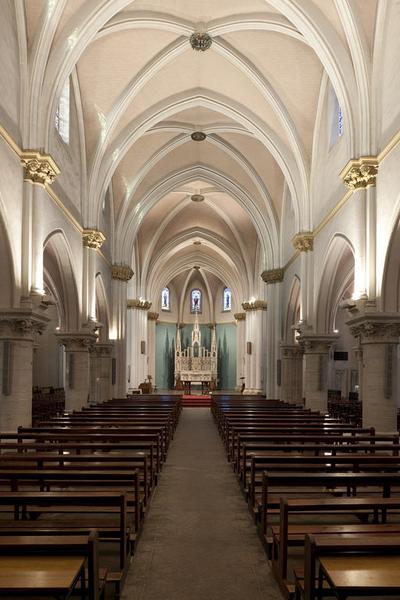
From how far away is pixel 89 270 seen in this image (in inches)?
867

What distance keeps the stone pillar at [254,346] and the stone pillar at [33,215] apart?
72.9ft

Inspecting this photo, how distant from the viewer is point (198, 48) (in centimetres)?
1925

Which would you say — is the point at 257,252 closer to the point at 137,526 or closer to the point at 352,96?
the point at 352,96

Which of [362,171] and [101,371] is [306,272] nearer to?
[362,171]

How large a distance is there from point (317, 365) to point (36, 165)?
12.2 m

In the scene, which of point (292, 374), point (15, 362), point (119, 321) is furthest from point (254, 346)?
point (15, 362)

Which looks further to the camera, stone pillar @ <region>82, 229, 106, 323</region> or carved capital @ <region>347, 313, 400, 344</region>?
stone pillar @ <region>82, 229, 106, 323</region>

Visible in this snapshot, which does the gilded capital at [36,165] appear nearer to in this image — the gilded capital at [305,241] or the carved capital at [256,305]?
the gilded capital at [305,241]

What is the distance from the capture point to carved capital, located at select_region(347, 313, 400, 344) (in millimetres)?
13922

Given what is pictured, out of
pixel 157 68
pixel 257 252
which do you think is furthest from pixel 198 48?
pixel 257 252

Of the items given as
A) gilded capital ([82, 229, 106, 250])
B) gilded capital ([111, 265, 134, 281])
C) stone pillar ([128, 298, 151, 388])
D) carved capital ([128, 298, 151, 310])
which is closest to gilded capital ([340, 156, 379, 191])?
gilded capital ([82, 229, 106, 250])

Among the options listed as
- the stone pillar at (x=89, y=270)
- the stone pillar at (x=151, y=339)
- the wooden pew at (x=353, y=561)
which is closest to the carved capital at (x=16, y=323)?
the stone pillar at (x=89, y=270)

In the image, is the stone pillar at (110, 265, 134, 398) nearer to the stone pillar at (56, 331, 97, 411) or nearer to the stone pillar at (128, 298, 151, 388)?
the stone pillar at (56, 331, 97, 411)

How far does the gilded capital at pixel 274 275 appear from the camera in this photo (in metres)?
29.0
